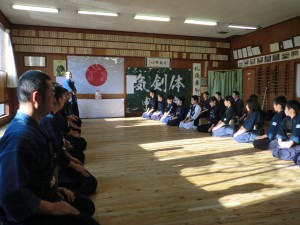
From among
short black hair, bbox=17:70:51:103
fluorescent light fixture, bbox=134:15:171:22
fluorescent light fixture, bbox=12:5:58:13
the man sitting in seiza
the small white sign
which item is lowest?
the man sitting in seiza

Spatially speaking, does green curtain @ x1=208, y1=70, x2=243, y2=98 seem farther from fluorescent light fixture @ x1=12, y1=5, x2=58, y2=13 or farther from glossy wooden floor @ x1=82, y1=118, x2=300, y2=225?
fluorescent light fixture @ x1=12, y1=5, x2=58, y2=13

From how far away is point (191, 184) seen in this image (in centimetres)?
293

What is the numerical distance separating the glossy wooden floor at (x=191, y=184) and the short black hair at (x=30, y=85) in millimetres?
1293

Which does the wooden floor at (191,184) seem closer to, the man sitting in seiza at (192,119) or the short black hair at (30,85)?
the short black hair at (30,85)

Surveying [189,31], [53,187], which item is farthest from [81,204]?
[189,31]

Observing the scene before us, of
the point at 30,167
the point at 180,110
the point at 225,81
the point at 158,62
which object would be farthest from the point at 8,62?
the point at 225,81

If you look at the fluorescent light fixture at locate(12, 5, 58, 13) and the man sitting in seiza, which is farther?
the man sitting in seiza

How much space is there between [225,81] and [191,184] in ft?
26.1

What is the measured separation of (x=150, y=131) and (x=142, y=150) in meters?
2.00

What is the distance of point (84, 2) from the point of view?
6.22 meters

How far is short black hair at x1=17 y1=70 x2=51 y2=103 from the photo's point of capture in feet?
4.03

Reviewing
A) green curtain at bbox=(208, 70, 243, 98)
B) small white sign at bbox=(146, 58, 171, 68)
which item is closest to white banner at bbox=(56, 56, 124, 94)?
small white sign at bbox=(146, 58, 171, 68)

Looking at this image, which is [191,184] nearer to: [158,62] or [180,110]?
[180,110]

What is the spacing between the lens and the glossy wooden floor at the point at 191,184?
2.20m
